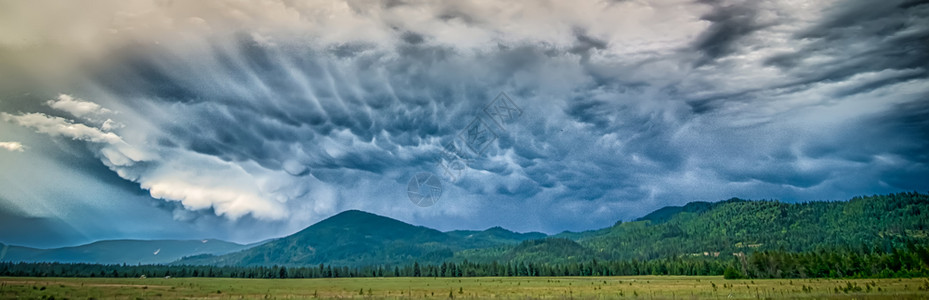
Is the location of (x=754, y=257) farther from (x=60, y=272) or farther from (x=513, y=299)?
(x=60, y=272)

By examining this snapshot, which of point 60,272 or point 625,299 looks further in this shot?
point 60,272

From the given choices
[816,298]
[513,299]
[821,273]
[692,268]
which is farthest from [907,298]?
[692,268]

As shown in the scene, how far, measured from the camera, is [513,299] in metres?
49.2

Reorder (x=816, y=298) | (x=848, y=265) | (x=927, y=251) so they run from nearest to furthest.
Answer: (x=816, y=298) < (x=927, y=251) < (x=848, y=265)

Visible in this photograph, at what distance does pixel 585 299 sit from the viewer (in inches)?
1879

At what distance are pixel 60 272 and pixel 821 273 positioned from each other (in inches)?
10372

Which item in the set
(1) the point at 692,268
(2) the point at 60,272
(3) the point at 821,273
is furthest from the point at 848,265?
(2) the point at 60,272

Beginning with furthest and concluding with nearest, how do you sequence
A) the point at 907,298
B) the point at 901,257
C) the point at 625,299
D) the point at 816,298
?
the point at 901,257 → the point at 625,299 → the point at 816,298 → the point at 907,298

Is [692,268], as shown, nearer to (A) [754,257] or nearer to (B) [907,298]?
(A) [754,257]

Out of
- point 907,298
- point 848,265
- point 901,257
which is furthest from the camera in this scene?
point 848,265

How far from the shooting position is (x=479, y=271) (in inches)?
7598

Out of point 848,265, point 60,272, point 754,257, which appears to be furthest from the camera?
point 60,272

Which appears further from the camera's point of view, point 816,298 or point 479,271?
point 479,271

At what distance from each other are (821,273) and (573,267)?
90.4m
